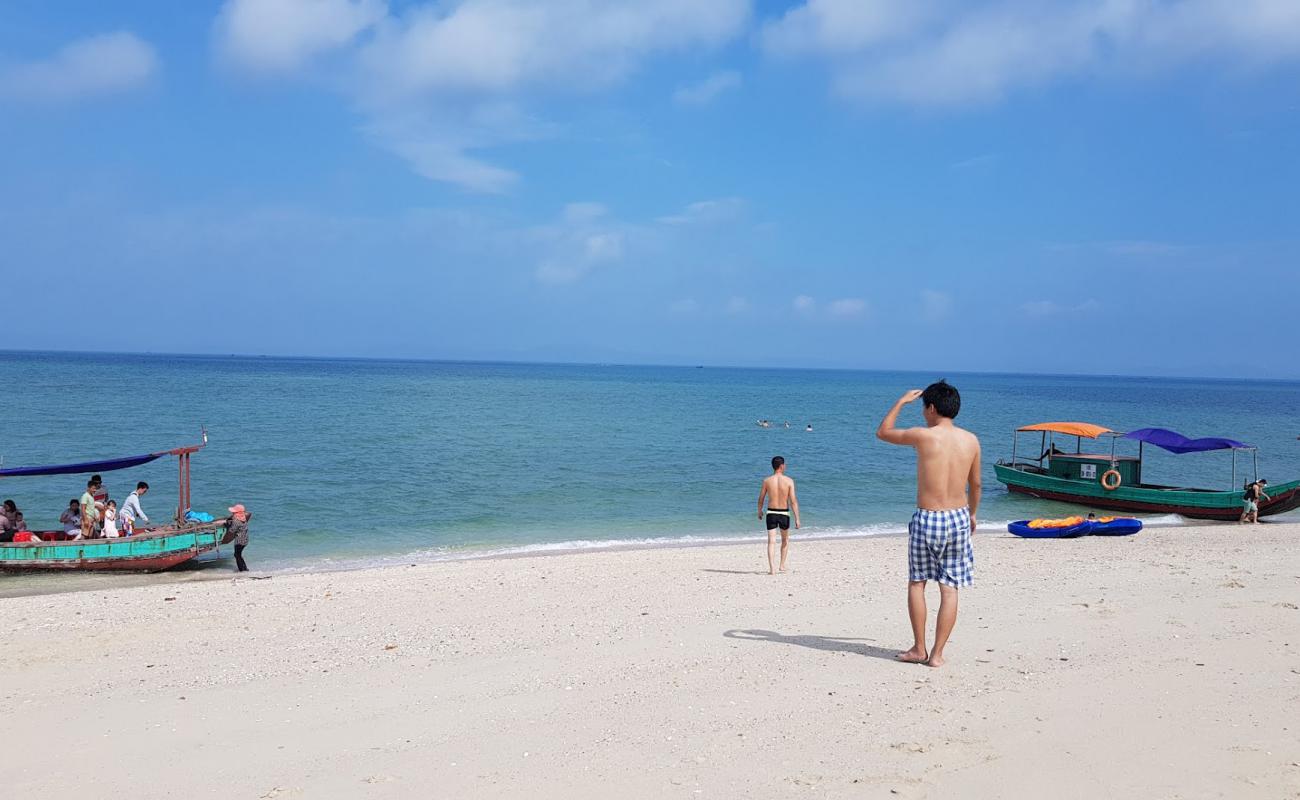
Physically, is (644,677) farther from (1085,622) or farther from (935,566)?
(1085,622)

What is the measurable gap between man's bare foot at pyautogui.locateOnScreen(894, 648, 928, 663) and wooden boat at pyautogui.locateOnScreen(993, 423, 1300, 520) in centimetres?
1967

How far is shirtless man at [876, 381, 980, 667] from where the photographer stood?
20.0 ft

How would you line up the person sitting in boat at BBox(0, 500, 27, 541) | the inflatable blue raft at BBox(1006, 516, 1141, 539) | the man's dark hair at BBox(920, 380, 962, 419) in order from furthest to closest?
the inflatable blue raft at BBox(1006, 516, 1141, 539) < the person sitting in boat at BBox(0, 500, 27, 541) < the man's dark hair at BBox(920, 380, 962, 419)

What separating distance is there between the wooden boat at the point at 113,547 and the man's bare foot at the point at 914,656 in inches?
477

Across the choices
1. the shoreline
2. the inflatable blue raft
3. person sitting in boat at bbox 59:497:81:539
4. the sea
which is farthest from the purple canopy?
person sitting in boat at bbox 59:497:81:539

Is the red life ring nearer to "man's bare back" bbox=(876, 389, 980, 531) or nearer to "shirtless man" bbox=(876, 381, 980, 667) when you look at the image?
"shirtless man" bbox=(876, 381, 980, 667)

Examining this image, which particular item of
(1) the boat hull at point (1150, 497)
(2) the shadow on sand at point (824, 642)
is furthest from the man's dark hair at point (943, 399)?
(1) the boat hull at point (1150, 497)

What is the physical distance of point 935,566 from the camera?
20.6 ft

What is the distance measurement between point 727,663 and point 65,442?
38.6 metres

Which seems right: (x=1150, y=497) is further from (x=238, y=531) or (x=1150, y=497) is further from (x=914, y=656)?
(x=238, y=531)

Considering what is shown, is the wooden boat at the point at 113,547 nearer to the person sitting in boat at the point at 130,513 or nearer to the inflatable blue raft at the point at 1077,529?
the person sitting in boat at the point at 130,513

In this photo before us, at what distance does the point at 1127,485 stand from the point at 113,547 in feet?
81.4

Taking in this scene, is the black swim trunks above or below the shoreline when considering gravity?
above

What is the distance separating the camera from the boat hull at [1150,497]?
2314 cm
